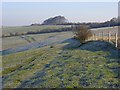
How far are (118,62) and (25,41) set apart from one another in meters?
63.4

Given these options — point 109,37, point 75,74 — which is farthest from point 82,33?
point 75,74

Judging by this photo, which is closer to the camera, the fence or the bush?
the fence

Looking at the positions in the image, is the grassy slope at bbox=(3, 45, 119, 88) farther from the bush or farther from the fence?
the bush

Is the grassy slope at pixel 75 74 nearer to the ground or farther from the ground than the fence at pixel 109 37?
nearer to the ground

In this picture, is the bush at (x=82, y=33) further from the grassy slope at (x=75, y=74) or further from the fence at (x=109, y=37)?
the grassy slope at (x=75, y=74)

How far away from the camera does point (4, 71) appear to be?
42438 mm

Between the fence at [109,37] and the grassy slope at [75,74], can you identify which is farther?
the fence at [109,37]

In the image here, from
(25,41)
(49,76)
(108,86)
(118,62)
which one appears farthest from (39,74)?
(25,41)

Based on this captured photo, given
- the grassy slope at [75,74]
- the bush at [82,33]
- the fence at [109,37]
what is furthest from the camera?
the bush at [82,33]

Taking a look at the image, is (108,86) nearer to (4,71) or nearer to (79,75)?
(79,75)

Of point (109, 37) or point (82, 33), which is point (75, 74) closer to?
point (109, 37)

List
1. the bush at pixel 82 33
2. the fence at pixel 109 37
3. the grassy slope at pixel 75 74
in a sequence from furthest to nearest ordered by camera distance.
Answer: the bush at pixel 82 33 < the fence at pixel 109 37 < the grassy slope at pixel 75 74

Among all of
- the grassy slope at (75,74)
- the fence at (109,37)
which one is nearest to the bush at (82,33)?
the fence at (109,37)

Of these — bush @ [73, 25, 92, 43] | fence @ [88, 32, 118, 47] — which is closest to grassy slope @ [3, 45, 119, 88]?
fence @ [88, 32, 118, 47]
